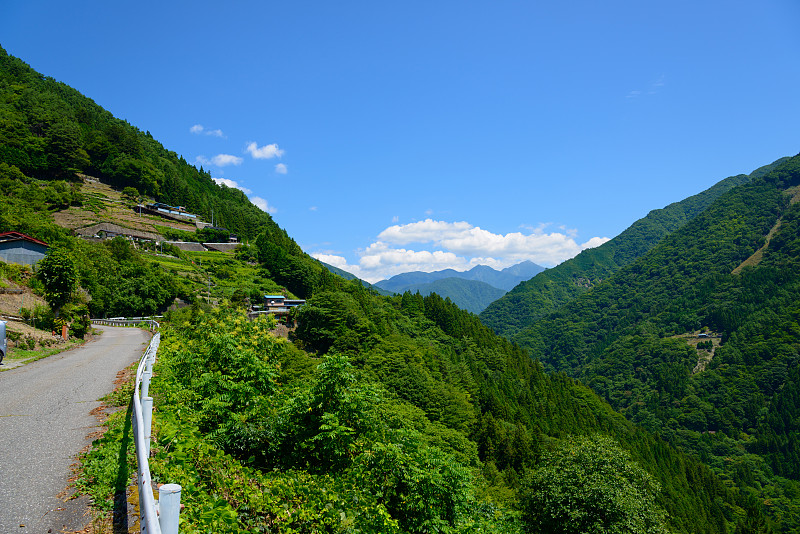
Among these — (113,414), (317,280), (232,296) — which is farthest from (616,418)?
(113,414)

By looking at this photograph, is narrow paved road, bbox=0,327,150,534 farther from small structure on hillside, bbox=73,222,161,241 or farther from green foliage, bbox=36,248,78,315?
small structure on hillside, bbox=73,222,161,241

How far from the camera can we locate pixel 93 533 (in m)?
5.07

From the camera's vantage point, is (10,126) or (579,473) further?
(10,126)

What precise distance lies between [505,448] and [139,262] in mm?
51859

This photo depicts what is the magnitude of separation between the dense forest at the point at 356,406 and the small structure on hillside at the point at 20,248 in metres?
2.48

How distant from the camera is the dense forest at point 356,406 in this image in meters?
9.32

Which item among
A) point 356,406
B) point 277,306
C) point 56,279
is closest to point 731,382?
point 277,306

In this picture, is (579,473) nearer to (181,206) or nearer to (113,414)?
(113,414)

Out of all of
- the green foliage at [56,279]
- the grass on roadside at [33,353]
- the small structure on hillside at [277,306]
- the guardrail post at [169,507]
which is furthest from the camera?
the small structure on hillside at [277,306]

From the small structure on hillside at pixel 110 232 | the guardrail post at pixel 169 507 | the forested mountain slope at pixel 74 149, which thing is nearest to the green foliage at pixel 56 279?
the guardrail post at pixel 169 507

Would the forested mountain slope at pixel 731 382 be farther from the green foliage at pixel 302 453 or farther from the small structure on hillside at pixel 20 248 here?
the small structure on hillside at pixel 20 248

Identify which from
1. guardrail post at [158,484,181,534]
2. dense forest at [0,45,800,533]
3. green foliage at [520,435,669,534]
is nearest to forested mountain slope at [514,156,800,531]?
dense forest at [0,45,800,533]

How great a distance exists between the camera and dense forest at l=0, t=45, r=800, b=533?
932 cm

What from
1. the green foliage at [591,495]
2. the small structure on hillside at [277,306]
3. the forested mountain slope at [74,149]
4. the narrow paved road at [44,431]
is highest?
the forested mountain slope at [74,149]
